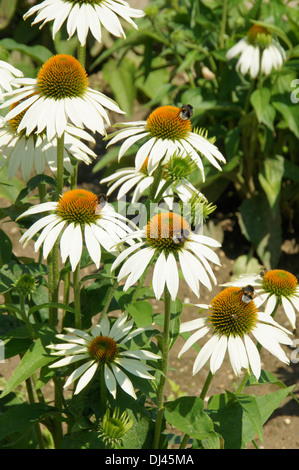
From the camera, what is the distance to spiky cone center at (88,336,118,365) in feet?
4.83

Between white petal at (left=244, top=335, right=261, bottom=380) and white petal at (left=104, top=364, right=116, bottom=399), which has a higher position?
white petal at (left=244, top=335, right=261, bottom=380)

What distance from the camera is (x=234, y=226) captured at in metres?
3.81

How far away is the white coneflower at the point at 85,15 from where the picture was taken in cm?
152

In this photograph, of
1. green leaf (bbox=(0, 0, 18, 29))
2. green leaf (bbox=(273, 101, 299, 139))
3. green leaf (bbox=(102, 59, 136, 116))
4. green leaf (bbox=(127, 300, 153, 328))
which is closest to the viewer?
green leaf (bbox=(127, 300, 153, 328))

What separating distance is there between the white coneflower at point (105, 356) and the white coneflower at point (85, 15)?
723 millimetres

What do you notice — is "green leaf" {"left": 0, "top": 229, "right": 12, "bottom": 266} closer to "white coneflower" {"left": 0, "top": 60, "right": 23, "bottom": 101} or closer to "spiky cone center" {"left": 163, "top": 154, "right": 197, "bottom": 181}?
"white coneflower" {"left": 0, "top": 60, "right": 23, "bottom": 101}

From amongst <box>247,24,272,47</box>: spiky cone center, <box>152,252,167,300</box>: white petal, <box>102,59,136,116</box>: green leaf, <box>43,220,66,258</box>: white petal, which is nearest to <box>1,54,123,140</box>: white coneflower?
<box>43,220,66,258</box>: white petal

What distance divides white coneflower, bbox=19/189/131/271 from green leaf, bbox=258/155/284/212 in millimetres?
1986

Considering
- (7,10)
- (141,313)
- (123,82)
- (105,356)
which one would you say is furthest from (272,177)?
(7,10)

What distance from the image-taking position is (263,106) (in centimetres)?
312

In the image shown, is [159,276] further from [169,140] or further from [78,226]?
[169,140]

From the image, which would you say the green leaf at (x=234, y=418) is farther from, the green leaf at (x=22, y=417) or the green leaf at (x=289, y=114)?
the green leaf at (x=289, y=114)
